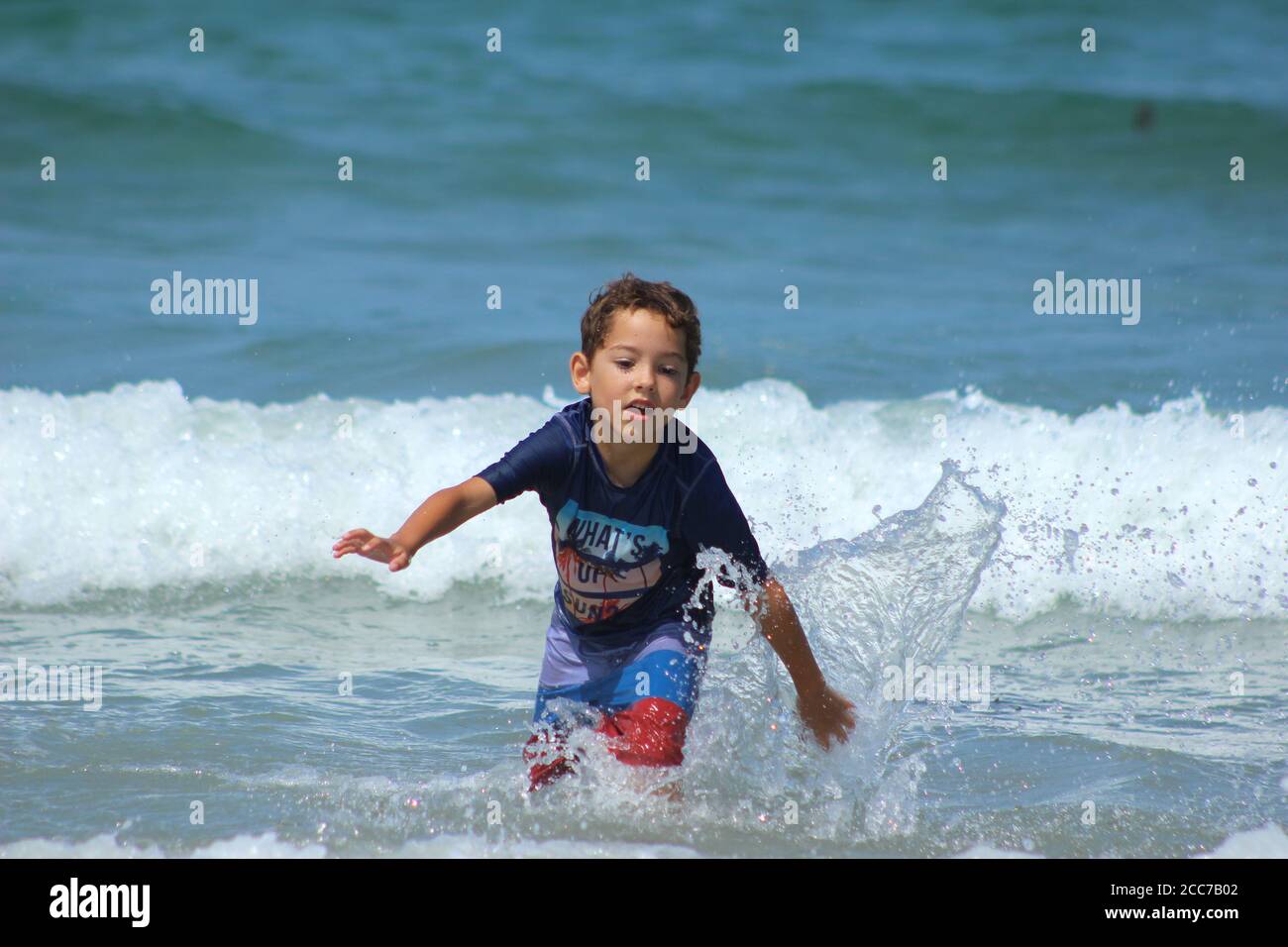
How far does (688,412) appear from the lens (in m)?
8.14

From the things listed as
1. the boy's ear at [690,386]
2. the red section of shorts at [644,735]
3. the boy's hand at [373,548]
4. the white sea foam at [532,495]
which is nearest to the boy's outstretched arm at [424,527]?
the boy's hand at [373,548]

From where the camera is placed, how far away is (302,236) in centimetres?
1128

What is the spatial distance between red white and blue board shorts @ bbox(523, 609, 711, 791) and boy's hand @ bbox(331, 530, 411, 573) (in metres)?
0.82

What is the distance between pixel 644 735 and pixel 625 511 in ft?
1.97

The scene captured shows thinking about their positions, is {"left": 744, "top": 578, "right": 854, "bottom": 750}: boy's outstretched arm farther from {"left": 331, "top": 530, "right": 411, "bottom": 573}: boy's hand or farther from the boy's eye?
{"left": 331, "top": 530, "right": 411, "bottom": 573}: boy's hand

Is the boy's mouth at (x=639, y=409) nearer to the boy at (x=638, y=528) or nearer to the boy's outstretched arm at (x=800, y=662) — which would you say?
the boy at (x=638, y=528)

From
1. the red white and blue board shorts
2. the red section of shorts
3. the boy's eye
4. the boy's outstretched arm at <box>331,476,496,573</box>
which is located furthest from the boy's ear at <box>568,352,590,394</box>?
the red section of shorts

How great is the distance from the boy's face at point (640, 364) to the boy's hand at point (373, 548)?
2.34 ft

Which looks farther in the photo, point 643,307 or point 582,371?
point 582,371

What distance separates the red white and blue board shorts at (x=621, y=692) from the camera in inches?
143

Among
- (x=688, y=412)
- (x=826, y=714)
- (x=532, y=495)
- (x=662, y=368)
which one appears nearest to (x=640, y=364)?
(x=662, y=368)

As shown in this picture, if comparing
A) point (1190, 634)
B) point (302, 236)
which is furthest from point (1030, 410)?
point (302, 236)

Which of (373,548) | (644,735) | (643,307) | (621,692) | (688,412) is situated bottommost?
(644,735)

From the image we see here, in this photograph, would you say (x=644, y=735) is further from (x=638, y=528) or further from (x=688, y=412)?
(x=688, y=412)
